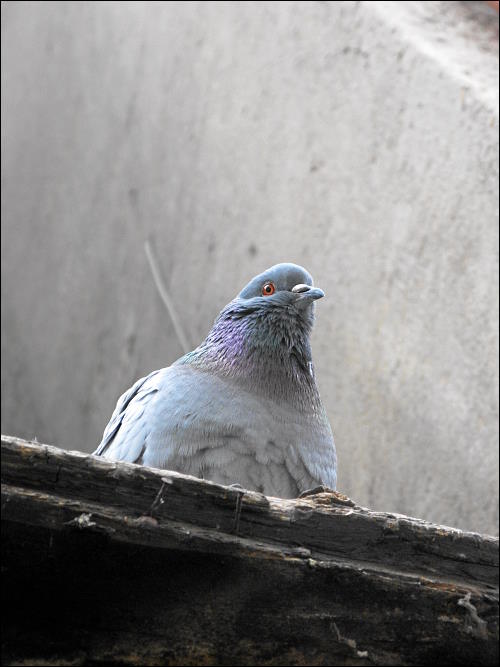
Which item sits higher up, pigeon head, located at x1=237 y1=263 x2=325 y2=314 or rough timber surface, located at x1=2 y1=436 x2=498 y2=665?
pigeon head, located at x1=237 y1=263 x2=325 y2=314

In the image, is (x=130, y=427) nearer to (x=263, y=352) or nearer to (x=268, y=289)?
(x=263, y=352)

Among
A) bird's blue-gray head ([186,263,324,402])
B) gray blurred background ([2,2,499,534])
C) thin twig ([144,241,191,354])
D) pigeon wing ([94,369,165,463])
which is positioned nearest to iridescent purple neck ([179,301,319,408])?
bird's blue-gray head ([186,263,324,402])

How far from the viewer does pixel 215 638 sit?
144cm

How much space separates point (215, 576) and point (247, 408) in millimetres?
1394

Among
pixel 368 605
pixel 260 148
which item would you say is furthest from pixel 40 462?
pixel 260 148

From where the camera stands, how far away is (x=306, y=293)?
3.19 metres

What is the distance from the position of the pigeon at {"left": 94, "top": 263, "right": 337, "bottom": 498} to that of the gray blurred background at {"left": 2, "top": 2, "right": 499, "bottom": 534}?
5.43ft

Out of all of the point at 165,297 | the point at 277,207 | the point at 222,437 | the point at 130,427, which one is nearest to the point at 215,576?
the point at 222,437

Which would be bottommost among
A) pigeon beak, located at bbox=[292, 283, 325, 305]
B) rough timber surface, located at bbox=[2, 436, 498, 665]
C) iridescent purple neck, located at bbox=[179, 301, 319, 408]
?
rough timber surface, located at bbox=[2, 436, 498, 665]

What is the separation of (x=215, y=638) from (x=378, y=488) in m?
3.89

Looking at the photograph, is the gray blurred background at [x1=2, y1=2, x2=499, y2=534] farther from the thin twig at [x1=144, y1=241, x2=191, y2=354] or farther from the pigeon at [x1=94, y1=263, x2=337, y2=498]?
the pigeon at [x1=94, y1=263, x2=337, y2=498]

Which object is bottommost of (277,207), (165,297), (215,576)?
(215,576)

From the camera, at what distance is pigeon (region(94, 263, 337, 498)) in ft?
8.89

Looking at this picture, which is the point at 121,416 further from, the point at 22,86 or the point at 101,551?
the point at 22,86
